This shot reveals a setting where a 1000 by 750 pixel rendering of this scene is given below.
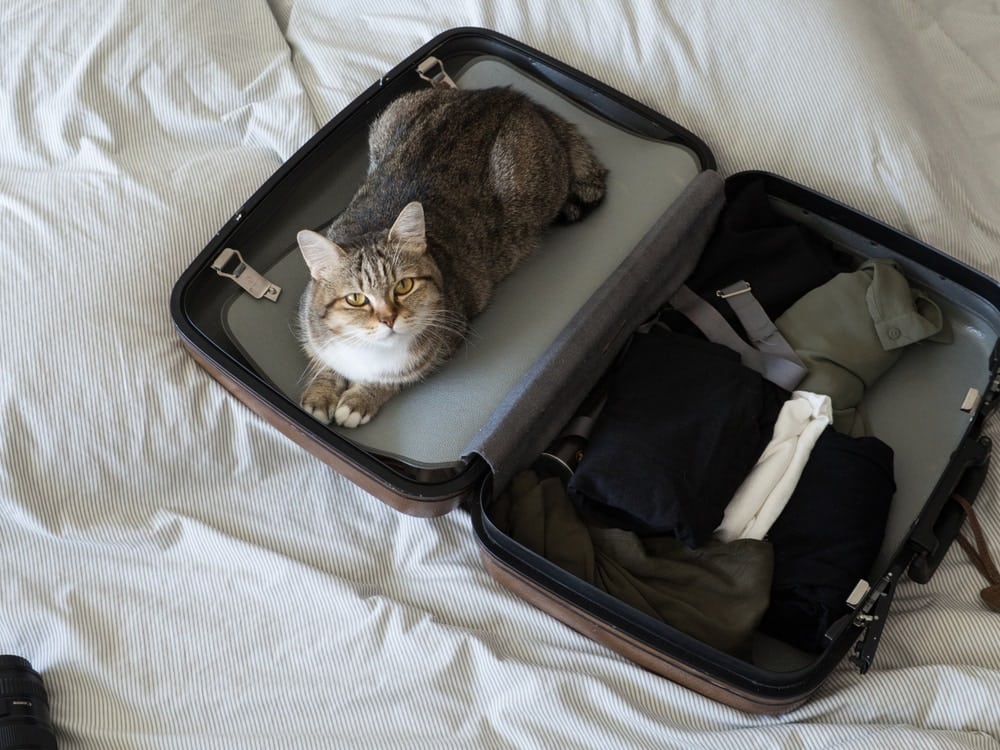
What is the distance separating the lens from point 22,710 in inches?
39.1

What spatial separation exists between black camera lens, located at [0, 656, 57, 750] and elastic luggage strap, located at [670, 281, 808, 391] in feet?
3.46

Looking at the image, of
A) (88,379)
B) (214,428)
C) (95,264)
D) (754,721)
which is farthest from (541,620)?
(95,264)

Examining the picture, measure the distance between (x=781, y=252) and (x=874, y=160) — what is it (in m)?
0.23

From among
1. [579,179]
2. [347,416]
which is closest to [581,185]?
[579,179]

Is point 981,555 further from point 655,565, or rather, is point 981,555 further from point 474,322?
point 474,322

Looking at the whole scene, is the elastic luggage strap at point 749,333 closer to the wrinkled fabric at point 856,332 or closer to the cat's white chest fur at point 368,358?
the wrinkled fabric at point 856,332

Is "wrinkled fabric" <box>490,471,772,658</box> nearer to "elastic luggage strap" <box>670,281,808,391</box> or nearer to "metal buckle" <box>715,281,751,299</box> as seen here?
"elastic luggage strap" <box>670,281,808,391</box>

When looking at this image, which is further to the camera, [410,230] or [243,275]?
[243,275]

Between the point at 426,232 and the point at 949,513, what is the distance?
88 cm

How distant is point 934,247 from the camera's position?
1378 mm

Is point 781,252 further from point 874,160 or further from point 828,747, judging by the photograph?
point 828,747

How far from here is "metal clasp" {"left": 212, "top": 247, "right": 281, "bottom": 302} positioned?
4.31 ft

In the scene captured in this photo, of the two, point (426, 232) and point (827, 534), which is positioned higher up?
point (426, 232)

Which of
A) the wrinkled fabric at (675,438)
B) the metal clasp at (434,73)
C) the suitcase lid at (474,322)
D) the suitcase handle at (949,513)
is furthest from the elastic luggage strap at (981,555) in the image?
the metal clasp at (434,73)
